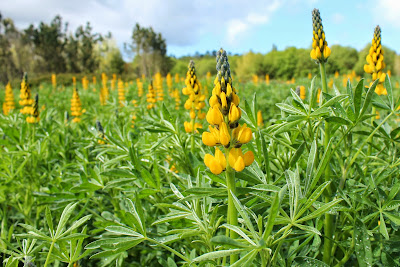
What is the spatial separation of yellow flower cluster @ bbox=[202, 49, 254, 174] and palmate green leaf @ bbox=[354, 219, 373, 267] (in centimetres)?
51

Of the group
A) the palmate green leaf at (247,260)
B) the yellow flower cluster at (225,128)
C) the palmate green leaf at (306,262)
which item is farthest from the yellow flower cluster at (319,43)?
the palmate green leaf at (247,260)

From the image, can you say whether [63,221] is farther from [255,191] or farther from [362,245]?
[362,245]

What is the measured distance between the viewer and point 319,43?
1.40m

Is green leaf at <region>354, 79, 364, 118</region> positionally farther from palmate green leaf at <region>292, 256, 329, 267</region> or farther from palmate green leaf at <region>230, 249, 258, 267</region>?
palmate green leaf at <region>230, 249, 258, 267</region>

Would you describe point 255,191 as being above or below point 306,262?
above

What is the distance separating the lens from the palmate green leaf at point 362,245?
99cm

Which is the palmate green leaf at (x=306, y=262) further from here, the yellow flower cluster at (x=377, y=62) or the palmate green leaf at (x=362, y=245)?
the yellow flower cluster at (x=377, y=62)

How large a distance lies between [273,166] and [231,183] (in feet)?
1.81

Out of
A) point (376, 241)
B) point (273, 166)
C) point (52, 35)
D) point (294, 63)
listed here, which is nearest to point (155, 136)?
point (273, 166)

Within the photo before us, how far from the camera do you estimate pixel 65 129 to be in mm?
2902

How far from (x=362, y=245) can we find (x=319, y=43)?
0.89 m

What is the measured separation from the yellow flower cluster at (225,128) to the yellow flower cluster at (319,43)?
70 cm

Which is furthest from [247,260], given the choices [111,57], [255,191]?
[111,57]

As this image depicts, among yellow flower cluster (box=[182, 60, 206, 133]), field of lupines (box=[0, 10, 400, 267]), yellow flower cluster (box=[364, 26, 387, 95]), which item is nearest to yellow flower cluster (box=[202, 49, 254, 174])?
field of lupines (box=[0, 10, 400, 267])
